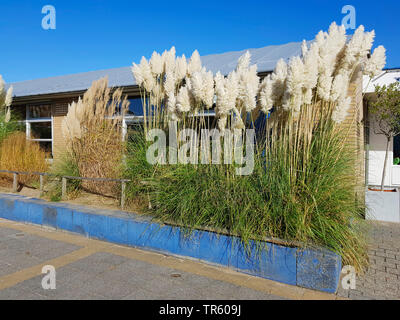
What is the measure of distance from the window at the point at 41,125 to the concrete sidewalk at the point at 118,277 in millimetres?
7489

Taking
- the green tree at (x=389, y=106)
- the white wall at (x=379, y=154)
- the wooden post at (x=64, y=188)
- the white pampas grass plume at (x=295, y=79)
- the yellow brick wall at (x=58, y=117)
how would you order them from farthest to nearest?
the yellow brick wall at (x=58, y=117) → the white wall at (x=379, y=154) → the green tree at (x=389, y=106) → the wooden post at (x=64, y=188) → the white pampas grass plume at (x=295, y=79)

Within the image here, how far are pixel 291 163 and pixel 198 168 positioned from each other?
1.24m

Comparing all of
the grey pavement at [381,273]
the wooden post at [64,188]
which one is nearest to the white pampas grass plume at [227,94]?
the grey pavement at [381,273]

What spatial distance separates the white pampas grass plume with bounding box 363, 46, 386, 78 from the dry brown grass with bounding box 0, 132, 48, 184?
7.08 metres

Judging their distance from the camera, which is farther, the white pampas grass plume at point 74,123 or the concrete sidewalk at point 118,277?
the white pampas grass plume at point 74,123

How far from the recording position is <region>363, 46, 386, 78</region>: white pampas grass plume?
3.80 m

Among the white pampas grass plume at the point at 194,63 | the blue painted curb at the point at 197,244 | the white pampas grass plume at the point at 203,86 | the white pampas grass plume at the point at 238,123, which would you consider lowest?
the blue painted curb at the point at 197,244

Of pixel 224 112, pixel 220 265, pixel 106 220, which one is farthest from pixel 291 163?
pixel 106 220

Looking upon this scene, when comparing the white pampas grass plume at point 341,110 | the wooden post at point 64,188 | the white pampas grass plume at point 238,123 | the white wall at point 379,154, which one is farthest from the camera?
the white wall at point 379,154

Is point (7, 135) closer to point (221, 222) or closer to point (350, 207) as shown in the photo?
point (221, 222)

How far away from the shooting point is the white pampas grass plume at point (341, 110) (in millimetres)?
3624

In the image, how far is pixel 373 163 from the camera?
9.78 meters

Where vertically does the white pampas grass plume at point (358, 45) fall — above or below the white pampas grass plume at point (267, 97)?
above

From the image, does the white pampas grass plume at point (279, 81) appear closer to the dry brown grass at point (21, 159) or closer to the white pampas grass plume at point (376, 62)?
the white pampas grass plume at point (376, 62)
